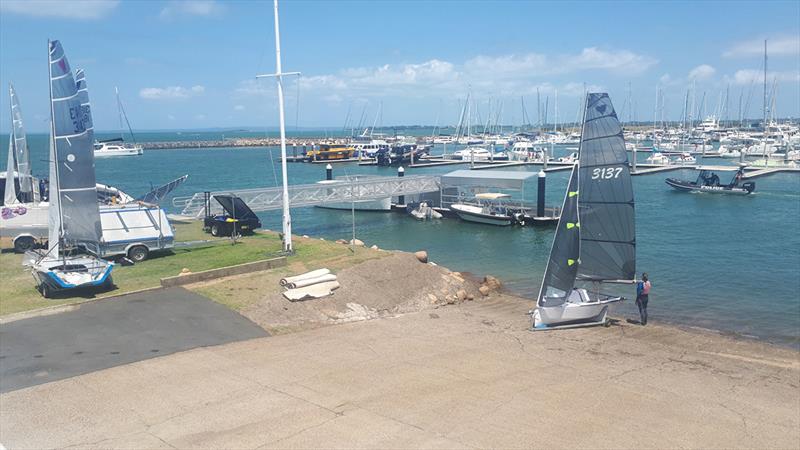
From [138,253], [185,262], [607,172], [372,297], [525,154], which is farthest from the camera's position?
[525,154]

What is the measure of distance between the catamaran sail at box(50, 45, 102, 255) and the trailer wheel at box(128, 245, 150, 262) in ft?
7.48

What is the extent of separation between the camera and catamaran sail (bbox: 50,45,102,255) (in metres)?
23.3

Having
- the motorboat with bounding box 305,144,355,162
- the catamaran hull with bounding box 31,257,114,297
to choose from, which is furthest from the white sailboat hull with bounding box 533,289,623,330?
the motorboat with bounding box 305,144,355,162

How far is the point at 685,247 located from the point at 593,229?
2162 cm

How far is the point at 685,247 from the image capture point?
4153cm

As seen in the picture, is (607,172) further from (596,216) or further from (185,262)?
(185,262)

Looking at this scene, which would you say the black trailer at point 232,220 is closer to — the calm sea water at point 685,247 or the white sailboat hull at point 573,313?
the calm sea water at point 685,247

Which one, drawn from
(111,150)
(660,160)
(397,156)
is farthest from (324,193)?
(111,150)

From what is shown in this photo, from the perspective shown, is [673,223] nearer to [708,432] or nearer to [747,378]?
[747,378]

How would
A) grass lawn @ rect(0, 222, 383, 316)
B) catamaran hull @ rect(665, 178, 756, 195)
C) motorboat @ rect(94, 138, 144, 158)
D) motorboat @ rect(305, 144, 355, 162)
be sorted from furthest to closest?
motorboat @ rect(94, 138, 144, 158) < motorboat @ rect(305, 144, 355, 162) < catamaran hull @ rect(665, 178, 756, 195) < grass lawn @ rect(0, 222, 383, 316)

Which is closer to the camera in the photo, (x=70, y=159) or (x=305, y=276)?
(x=305, y=276)

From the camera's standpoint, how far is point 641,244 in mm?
42656

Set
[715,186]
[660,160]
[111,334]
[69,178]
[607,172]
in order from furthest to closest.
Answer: [660,160] → [715,186] → [69,178] → [607,172] → [111,334]

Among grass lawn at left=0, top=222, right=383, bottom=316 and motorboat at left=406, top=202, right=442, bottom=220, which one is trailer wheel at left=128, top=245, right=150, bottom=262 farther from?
motorboat at left=406, top=202, right=442, bottom=220
